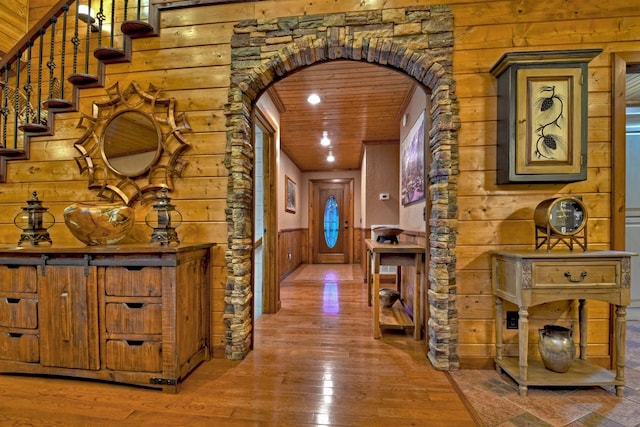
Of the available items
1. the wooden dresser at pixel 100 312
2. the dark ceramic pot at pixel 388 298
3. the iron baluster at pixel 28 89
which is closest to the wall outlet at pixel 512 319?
the dark ceramic pot at pixel 388 298

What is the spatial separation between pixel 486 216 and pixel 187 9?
8.76 ft

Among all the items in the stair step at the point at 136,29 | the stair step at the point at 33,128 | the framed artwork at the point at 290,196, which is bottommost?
the framed artwork at the point at 290,196

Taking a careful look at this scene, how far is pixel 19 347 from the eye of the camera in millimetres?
1845

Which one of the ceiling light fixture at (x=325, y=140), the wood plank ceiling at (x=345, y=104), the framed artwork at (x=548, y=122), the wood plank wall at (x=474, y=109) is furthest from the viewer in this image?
the ceiling light fixture at (x=325, y=140)

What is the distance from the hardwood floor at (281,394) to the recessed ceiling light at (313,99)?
254 cm

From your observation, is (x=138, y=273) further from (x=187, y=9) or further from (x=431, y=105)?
(x=431, y=105)

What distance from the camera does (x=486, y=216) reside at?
1978 millimetres

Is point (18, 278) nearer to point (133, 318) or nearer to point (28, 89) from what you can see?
point (133, 318)

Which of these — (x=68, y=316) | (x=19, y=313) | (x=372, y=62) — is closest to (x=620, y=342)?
(x=372, y=62)

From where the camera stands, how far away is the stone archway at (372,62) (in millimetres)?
1970

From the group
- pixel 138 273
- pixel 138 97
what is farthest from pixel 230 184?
pixel 138 97

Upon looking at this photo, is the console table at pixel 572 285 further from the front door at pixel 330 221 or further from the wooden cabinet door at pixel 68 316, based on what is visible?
the front door at pixel 330 221

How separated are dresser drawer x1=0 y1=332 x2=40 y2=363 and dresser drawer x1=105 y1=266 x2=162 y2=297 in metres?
0.65

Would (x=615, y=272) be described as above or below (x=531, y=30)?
below
